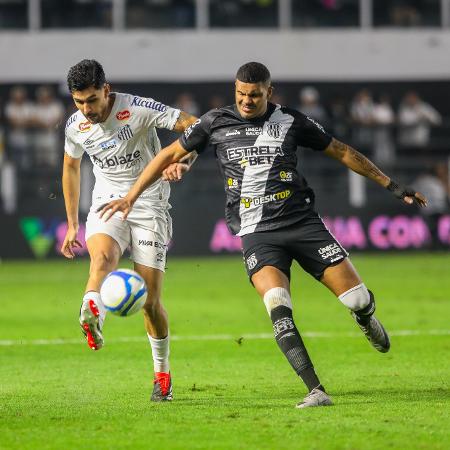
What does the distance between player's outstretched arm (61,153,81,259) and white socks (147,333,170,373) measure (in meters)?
1.03

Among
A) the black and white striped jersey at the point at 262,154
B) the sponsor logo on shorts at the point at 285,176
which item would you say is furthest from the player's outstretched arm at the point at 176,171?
the sponsor logo on shorts at the point at 285,176

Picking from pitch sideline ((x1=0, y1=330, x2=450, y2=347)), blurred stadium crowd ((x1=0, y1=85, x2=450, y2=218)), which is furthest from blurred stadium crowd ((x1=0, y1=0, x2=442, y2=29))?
pitch sideline ((x1=0, y1=330, x2=450, y2=347))

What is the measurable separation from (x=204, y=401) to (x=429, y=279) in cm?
1228

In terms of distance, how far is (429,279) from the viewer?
67.9ft

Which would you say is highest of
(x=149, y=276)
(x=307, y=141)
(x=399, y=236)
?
(x=307, y=141)

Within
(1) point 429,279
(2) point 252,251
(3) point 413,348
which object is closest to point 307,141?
(2) point 252,251

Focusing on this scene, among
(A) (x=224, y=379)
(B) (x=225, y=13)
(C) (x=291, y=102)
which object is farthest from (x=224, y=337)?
(B) (x=225, y=13)

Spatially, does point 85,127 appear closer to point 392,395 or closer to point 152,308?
point 152,308

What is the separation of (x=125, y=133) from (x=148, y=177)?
2.31 feet

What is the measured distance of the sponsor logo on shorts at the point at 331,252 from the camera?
907 cm

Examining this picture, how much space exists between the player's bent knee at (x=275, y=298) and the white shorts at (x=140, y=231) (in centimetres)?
105

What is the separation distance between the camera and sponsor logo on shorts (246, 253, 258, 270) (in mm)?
9070

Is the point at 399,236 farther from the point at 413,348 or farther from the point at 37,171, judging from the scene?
the point at 413,348

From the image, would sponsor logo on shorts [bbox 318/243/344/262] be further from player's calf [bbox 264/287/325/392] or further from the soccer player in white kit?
the soccer player in white kit
